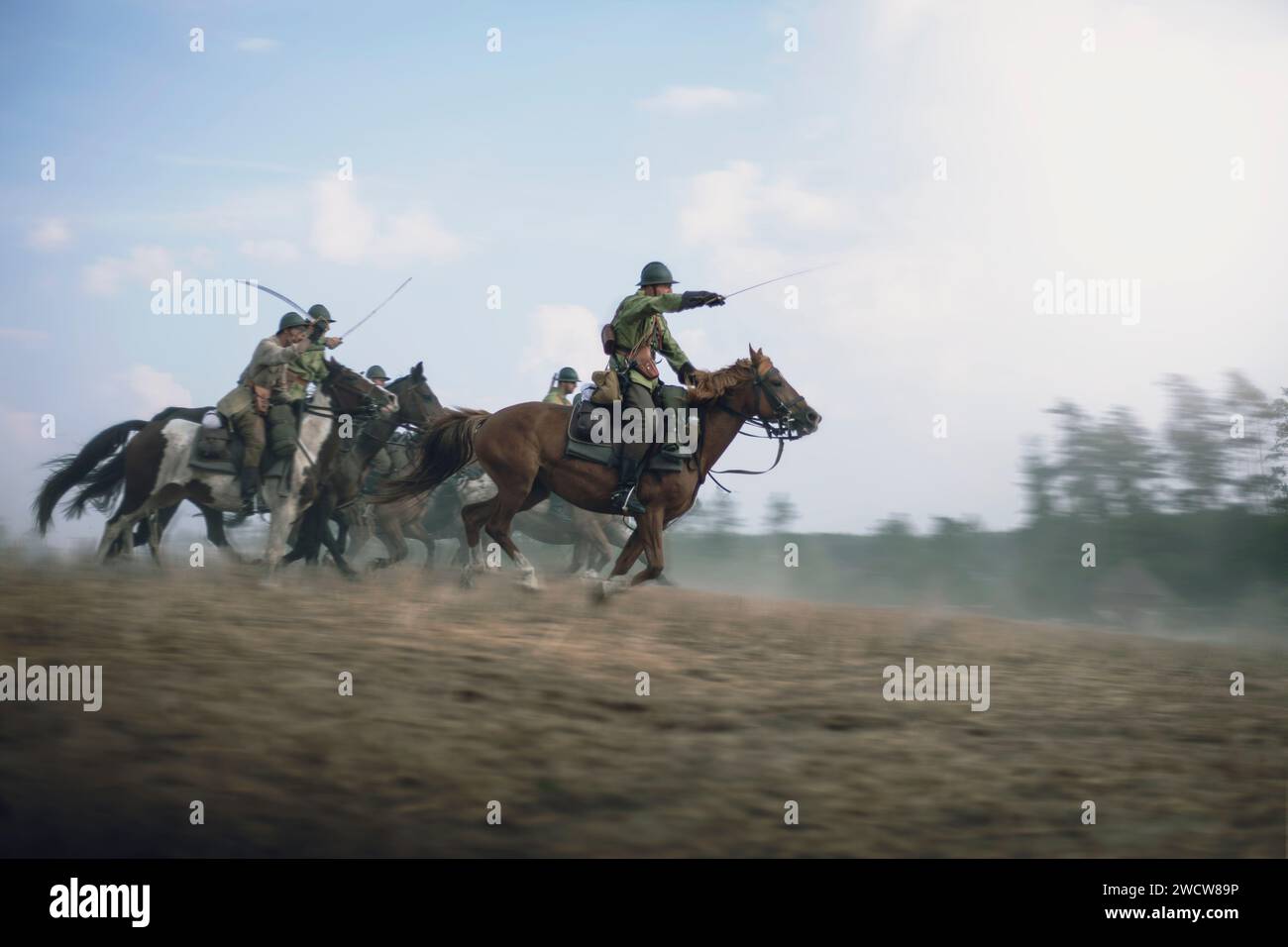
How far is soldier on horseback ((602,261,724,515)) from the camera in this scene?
38.4ft

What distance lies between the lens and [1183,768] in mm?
7438

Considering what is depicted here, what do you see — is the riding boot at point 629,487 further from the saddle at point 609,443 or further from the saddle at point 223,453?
the saddle at point 223,453

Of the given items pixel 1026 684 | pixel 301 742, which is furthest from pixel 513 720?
pixel 1026 684

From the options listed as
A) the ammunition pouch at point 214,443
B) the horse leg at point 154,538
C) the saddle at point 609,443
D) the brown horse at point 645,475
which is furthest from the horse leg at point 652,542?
the horse leg at point 154,538

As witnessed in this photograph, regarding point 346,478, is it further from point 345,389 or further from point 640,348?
point 640,348

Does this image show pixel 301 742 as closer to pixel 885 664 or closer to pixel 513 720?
pixel 513 720

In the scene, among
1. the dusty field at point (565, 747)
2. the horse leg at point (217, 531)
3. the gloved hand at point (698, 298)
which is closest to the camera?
the dusty field at point (565, 747)

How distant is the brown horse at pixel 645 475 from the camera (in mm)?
11812

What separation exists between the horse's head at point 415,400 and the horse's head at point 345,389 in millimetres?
940

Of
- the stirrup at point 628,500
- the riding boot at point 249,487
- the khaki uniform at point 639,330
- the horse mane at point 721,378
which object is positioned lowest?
the stirrup at point 628,500

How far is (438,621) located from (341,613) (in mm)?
881

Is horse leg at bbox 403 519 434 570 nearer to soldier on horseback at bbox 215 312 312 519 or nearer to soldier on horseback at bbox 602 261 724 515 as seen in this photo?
soldier on horseback at bbox 215 312 312 519

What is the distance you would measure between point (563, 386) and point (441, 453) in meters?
5.12

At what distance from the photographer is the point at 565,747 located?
691 centimetres
